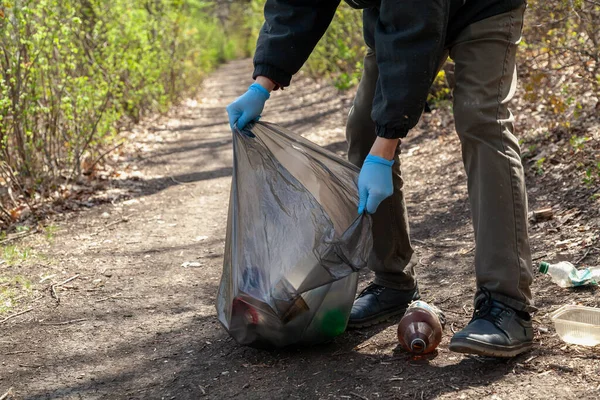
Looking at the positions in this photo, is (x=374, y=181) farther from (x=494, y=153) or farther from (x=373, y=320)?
(x=373, y=320)

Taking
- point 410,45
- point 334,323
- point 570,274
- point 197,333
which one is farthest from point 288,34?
point 570,274

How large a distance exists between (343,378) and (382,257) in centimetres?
58

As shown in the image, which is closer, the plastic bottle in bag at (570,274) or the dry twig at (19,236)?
the plastic bottle in bag at (570,274)

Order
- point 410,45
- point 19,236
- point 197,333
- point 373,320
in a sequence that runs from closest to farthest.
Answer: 1. point 410,45
2. point 373,320
3. point 197,333
4. point 19,236

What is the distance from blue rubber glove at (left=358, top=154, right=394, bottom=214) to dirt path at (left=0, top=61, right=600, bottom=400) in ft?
1.69

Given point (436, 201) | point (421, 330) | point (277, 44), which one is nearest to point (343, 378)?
point (421, 330)

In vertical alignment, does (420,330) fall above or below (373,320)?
above

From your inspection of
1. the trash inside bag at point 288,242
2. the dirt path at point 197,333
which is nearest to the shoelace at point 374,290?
the dirt path at point 197,333

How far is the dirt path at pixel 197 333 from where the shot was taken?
190 centimetres

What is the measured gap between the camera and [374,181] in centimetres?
197

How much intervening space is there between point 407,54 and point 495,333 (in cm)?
84

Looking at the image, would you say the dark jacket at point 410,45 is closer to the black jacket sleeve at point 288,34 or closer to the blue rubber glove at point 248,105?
the black jacket sleeve at point 288,34

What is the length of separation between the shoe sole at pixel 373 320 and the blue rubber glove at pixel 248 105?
799mm

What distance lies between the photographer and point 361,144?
2.31 meters
